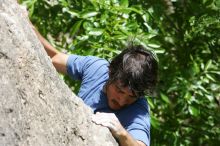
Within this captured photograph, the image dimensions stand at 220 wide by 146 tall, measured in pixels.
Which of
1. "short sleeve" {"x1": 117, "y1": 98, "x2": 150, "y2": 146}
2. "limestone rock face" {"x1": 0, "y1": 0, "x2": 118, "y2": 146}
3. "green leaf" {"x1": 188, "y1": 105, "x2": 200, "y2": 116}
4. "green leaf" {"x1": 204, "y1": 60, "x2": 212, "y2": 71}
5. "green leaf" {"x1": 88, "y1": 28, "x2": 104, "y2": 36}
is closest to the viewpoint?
"limestone rock face" {"x1": 0, "y1": 0, "x2": 118, "y2": 146}

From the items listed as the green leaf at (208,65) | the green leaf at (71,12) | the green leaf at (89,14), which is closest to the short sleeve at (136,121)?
the green leaf at (89,14)

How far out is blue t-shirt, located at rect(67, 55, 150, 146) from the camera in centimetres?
242

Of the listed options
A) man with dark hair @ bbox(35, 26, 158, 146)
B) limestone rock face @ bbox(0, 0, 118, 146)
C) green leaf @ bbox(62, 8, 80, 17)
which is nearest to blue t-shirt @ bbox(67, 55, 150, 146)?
man with dark hair @ bbox(35, 26, 158, 146)

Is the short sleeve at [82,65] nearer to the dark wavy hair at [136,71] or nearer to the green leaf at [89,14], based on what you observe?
the dark wavy hair at [136,71]

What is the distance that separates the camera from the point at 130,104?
2.49 m

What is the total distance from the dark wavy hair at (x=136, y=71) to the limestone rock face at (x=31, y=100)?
0.30 metres

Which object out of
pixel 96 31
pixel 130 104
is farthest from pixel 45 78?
pixel 96 31

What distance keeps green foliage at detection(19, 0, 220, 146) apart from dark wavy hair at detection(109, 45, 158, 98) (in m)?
0.59

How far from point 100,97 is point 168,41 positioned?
5.04ft

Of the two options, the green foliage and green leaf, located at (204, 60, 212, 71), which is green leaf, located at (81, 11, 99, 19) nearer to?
the green foliage

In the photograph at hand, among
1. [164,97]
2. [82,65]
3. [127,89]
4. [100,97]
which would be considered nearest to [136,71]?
[127,89]

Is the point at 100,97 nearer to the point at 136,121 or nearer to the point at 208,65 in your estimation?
the point at 136,121

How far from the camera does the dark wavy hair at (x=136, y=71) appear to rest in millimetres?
2424

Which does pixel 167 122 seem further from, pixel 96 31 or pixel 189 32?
pixel 96 31
